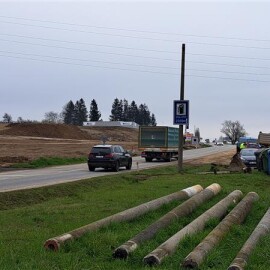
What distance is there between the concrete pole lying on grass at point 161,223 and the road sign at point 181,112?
11.2 m

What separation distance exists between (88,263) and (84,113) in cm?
18363

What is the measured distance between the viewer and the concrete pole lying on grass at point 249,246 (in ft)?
18.7

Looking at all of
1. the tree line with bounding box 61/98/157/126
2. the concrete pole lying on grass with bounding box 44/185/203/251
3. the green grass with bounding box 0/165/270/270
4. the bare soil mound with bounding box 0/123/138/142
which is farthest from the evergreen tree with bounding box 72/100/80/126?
the concrete pole lying on grass with bounding box 44/185/203/251

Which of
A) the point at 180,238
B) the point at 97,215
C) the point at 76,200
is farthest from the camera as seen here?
the point at 76,200

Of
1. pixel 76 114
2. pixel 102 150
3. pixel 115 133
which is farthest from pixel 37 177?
pixel 76 114

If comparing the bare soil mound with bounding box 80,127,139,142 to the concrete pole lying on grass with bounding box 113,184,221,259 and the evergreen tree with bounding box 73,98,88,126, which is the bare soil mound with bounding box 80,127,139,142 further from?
the concrete pole lying on grass with bounding box 113,184,221,259

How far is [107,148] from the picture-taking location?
99.4ft

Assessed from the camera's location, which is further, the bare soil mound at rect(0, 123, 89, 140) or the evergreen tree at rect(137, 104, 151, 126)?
the evergreen tree at rect(137, 104, 151, 126)

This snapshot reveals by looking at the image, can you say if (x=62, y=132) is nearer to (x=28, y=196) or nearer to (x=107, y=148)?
(x=107, y=148)

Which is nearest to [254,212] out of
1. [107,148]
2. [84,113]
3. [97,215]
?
[97,215]

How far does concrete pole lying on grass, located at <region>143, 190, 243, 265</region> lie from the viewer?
5996 mm

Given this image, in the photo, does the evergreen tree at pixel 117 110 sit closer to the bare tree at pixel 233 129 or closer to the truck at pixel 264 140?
the bare tree at pixel 233 129

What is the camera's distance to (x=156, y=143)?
4484 cm

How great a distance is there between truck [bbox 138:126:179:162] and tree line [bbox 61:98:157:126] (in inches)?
5382
